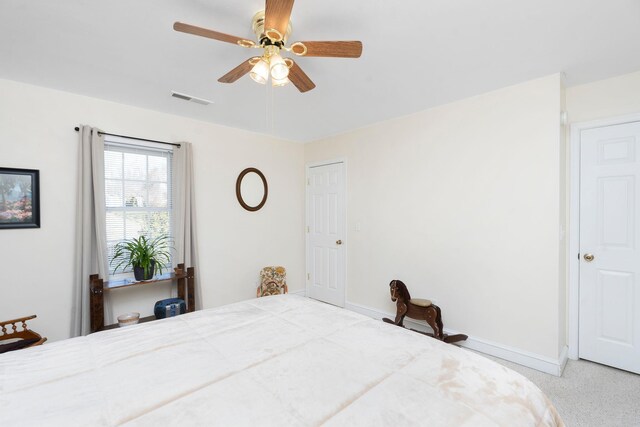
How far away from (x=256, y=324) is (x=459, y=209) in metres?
2.33

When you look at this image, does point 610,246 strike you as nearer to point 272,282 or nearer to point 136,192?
point 272,282

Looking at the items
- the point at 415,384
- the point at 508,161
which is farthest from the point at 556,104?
the point at 415,384

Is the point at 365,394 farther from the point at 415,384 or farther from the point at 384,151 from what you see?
the point at 384,151

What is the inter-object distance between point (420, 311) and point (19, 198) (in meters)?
3.89

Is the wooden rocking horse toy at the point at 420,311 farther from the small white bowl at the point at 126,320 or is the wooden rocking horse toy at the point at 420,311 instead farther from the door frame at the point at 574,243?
the small white bowl at the point at 126,320

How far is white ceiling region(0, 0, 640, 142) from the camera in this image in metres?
1.63

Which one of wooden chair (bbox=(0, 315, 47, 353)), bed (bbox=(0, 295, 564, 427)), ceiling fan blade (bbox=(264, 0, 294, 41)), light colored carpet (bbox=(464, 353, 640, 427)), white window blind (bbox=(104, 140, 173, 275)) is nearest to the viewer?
bed (bbox=(0, 295, 564, 427))

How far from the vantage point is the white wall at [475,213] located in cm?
245

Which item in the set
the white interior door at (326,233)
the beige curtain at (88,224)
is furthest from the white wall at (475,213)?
the beige curtain at (88,224)

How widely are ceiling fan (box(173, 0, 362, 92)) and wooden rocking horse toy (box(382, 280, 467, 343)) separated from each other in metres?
2.38

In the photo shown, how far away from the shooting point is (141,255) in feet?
9.58

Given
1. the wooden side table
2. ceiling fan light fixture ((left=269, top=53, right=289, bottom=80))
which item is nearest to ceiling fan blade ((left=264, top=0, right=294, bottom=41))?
ceiling fan light fixture ((left=269, top=53, right=289, bottom=80))

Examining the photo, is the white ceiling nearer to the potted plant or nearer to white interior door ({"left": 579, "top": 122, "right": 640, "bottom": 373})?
white interior door ({"left": 579, "top": 122, "right": 640, "bottom": 373})

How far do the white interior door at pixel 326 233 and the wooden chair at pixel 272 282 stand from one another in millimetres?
644
